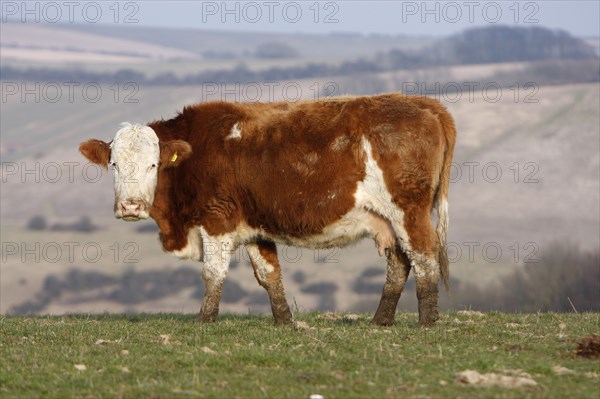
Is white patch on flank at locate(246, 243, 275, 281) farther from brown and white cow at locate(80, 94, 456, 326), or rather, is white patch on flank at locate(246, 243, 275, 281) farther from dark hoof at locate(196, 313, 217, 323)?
dark hoof at locate(196, 313, 217, 323)

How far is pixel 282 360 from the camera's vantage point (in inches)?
466

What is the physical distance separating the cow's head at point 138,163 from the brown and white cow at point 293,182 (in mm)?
15

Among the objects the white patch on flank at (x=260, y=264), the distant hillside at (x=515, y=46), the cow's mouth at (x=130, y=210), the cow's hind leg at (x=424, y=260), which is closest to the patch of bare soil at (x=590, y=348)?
the cow's hind leg at (x=424, y=260)

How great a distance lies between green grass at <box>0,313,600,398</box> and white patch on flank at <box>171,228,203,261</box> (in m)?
1.36

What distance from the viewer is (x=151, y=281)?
10394cm

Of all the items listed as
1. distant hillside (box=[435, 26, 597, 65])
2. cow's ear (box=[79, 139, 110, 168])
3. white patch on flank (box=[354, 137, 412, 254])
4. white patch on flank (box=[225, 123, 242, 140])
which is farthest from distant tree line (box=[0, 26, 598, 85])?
white patch on flank (box=[354, 137, 412, 254])

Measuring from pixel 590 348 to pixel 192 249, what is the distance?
6798mm

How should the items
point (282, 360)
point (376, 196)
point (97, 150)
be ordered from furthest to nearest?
point (97, 150) < point (376, 196) < point (282, 360)

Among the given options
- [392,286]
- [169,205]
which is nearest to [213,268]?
[169,205]

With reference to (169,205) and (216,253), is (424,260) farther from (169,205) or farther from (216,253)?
(169,205)

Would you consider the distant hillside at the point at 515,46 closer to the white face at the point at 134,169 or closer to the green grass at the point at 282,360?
the white face at the point at 134,169

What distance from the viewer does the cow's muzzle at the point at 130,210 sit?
1584 centimetres

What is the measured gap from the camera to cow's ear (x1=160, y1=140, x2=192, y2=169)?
632 inches

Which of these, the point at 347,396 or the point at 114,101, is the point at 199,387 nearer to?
the point at 347,396
